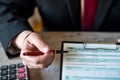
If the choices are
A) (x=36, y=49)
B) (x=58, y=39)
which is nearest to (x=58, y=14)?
(x=58, y=39)

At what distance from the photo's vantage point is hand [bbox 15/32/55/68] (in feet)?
2.04

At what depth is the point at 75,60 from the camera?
26.2 inches

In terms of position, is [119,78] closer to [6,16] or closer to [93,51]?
[93,51]

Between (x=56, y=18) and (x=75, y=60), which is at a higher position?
(x=56, y=18)

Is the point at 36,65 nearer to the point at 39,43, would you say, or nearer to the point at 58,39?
the point at 39,43

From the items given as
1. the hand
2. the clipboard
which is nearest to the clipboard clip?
the clipboard

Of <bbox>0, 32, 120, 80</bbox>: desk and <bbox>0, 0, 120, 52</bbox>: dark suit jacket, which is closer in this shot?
<bbox>0, 32, 120, 80</bbox>: desk

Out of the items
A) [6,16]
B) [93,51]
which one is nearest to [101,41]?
[93,51]

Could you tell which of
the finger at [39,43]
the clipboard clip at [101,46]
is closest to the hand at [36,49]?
the finger at [39,43]

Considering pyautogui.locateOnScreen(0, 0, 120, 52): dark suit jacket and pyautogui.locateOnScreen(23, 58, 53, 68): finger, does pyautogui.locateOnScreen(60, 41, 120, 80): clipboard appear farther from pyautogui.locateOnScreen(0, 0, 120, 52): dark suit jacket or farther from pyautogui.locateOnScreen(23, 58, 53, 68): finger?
pyautogui.locateOnScreen(0, 0, 120, 52): dark suit jacket

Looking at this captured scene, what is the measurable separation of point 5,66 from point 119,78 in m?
0.32

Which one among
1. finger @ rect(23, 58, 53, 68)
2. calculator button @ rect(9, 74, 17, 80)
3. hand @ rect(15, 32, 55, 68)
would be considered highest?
hand @ rect(15, 32, 55, 68)

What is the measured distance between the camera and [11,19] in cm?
78

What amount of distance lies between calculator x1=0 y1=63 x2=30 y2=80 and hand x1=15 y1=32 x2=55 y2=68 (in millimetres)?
24
